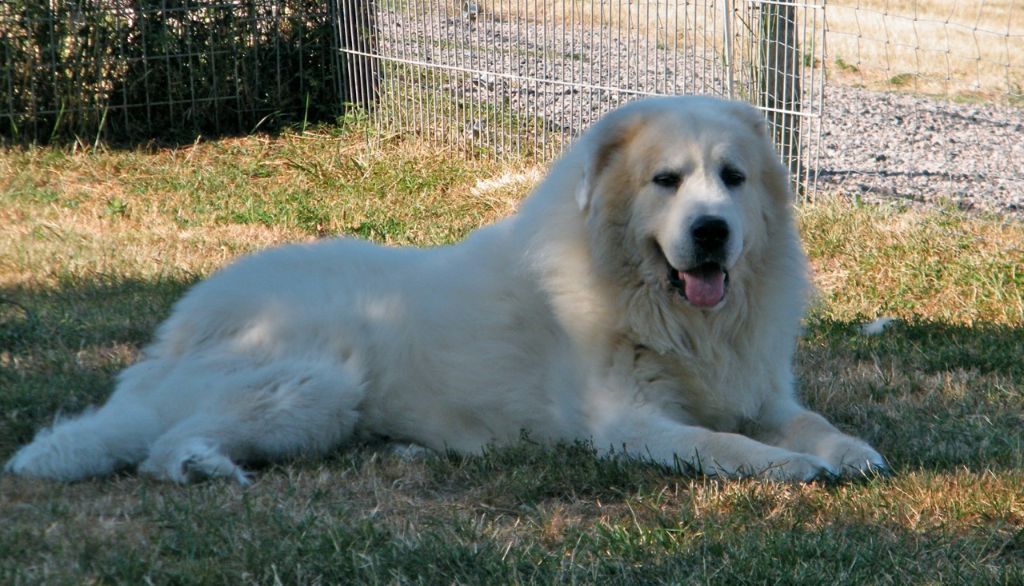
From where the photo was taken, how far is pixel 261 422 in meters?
3.75

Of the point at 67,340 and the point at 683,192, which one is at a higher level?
the point at 683,192

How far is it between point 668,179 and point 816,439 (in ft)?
3.08

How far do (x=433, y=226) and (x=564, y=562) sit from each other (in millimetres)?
4695

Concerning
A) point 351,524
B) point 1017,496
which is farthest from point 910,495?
point 351,524

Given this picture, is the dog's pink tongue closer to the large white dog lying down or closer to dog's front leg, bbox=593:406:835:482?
the large white dog lying down

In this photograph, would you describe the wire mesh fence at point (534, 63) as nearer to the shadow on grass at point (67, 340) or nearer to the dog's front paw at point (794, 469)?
the shadow on grass at point (67, 340)

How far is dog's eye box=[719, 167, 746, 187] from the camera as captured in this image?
3.72 m

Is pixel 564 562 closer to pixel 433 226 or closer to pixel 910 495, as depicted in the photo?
pixel 910 495

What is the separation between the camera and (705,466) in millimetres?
3531

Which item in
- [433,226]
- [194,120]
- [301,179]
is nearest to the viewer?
[433,226]

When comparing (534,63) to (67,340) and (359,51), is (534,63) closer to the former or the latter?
(359,51)

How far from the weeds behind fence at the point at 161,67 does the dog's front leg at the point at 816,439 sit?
21.1 feet

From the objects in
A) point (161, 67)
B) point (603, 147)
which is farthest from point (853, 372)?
point (161, 67)

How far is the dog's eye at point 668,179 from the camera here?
3.70 metres
